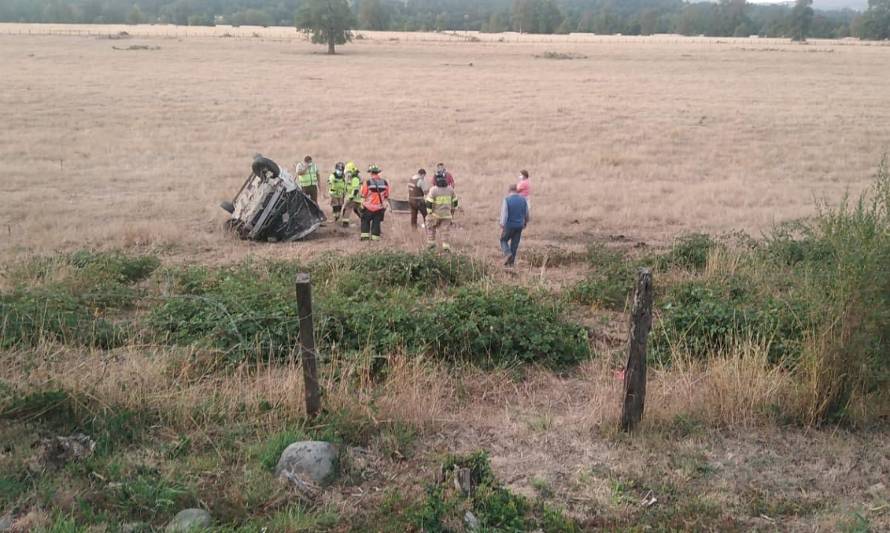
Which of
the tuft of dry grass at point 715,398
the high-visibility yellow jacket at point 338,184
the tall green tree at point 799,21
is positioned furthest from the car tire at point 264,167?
the tall green tree at point 799,21

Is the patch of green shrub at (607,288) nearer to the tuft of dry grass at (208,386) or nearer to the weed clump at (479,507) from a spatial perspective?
the tuft of dry grass at (208,386)

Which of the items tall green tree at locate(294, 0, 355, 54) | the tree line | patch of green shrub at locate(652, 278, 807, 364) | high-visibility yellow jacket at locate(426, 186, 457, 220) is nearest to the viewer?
patch of green shrub at locate(652, 278, 807, 364)

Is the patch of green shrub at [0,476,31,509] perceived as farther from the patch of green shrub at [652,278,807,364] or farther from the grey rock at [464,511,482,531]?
the patch of green shrub at [652,278,807,364]

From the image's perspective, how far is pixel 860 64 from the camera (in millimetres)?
64875

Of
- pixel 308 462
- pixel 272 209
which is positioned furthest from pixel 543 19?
pixel 308 462

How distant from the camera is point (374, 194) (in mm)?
14781

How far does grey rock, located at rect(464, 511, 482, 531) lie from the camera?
15.6 ft

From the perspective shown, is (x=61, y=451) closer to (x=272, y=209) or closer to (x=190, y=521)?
(x=190, y=521)

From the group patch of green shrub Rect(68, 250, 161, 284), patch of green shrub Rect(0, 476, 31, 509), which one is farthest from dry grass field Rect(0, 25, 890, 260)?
patch of green shrub Rect(0, 476, 31, 509)

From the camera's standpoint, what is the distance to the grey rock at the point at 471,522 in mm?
4744

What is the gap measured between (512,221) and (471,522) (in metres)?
8.43

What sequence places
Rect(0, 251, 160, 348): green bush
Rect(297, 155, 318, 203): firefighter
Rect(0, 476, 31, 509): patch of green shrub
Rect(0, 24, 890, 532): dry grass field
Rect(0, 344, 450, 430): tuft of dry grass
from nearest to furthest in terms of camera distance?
Rect(0, 476, 31, 509): patch of green shrub → Rect(0, 24, 890, 532): dry grass field → Rect(0, 344, 450, 430): tuft of dry grass → Rect(0, 251, 160, 348): green bush → Rect(297, 155, 318, 203): firefighter

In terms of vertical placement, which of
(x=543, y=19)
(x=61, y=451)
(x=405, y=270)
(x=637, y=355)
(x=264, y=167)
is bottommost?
(x=405, y=270)

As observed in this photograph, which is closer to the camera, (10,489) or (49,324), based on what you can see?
(10,489)
